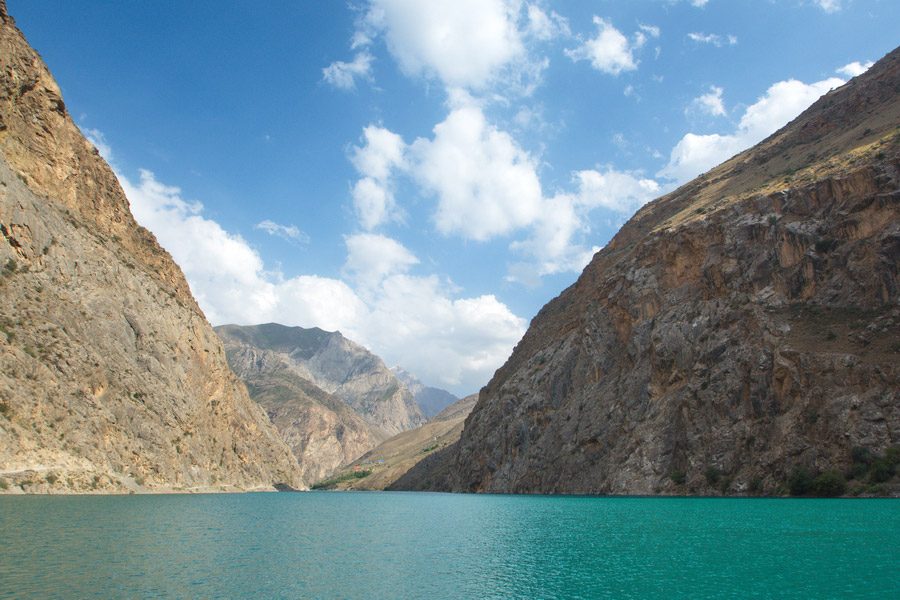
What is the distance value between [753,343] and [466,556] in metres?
50.0

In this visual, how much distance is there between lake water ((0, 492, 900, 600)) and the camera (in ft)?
61.5

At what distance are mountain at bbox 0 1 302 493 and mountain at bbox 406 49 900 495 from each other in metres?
58.1

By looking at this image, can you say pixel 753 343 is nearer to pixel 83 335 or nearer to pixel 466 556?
pixel 466 556

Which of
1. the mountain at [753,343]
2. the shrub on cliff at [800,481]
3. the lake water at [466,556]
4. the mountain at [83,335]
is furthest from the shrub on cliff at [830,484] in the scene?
the mountain at [83,335]

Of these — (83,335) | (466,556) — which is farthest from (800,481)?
(83,335)

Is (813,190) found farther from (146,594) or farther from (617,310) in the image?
(146,594)

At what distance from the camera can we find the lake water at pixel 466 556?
18734mm

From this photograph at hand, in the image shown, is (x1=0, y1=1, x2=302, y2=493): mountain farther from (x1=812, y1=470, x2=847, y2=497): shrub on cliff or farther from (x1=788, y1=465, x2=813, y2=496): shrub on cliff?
(x1=812, y1=470, x2=847, y2=497): shrub on cliff

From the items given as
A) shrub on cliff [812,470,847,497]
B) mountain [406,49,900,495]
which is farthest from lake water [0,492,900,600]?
mountain [406,49,900,495]

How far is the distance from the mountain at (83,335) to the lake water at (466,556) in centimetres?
1917

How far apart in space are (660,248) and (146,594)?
78.9 metres

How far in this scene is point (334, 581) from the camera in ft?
69.1

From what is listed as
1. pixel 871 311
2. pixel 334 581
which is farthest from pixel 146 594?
pixel 871 311

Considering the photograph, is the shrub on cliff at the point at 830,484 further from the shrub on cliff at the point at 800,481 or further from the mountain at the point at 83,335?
the mountain at the point at 83,335
